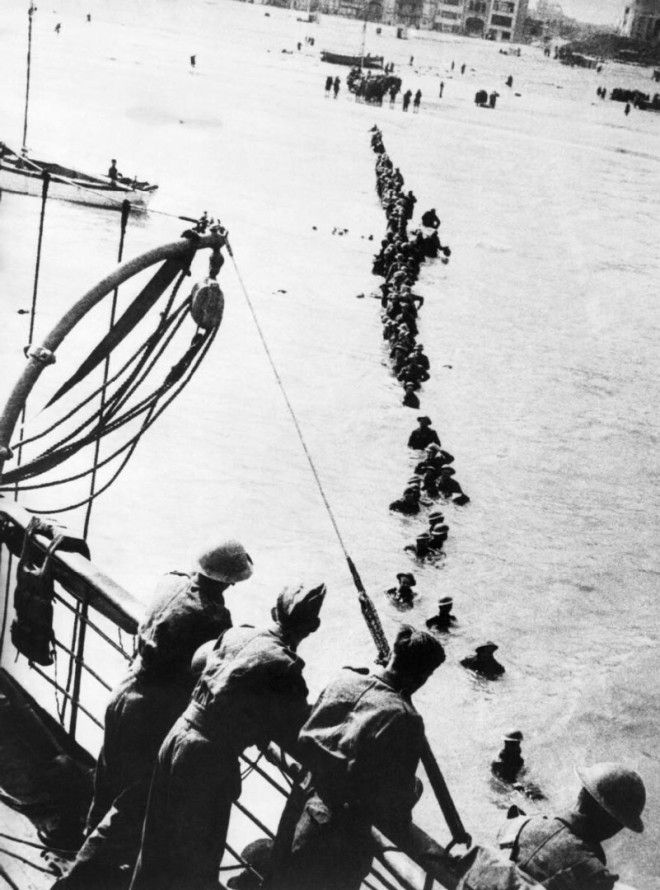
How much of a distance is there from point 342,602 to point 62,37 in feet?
223

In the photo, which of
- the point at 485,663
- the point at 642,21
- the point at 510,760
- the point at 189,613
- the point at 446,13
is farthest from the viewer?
the point at 446,13

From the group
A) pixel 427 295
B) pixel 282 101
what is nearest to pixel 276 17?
pixel 282 101

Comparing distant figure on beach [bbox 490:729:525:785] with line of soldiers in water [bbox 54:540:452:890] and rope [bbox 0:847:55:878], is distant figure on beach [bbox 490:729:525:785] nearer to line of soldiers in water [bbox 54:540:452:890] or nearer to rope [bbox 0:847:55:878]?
line of soldiers in water [bbox 54:540:452:890]

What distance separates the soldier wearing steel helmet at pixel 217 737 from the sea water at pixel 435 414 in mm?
3673

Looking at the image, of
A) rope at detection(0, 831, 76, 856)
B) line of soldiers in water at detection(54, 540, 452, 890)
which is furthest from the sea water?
rope at detection(0, 831, 76, 856)

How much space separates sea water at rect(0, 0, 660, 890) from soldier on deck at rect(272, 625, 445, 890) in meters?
3.98

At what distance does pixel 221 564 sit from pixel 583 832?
160 centimetres

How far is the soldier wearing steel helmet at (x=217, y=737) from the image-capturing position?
3328 mm

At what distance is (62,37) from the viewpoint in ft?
224

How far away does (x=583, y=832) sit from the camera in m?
2.90

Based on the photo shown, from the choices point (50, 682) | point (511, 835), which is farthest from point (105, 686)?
point (511, 835)

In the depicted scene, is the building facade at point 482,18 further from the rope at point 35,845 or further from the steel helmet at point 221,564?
the rope at point 35,845

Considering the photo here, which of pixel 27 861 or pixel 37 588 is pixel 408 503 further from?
pixel 27 861

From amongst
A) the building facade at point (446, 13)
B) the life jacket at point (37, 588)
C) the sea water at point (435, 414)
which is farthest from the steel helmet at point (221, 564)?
the building facade at point (446, 13)
